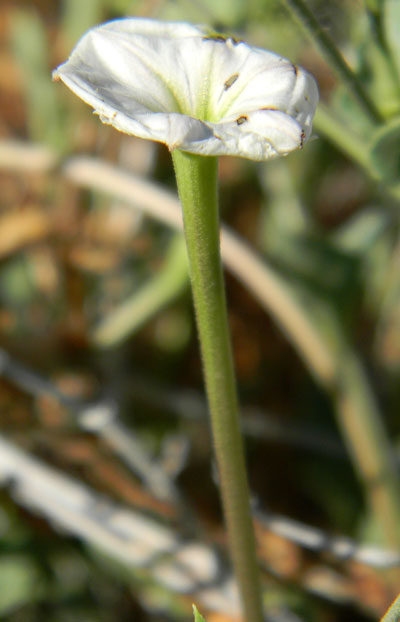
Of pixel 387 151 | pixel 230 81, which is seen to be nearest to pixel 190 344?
pixel 387 151

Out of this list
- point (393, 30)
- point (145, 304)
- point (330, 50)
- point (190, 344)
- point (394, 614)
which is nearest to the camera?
point (394, 614)

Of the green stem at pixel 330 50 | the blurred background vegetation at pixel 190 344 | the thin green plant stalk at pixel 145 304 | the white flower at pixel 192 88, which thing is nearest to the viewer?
the white flower at pixel 192 88

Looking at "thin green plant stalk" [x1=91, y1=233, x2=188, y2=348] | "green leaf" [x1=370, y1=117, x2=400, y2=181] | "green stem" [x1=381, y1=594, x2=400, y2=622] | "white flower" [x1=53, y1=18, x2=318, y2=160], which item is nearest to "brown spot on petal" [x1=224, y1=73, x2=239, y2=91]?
"white flower" [x1=53, y1=18, x2=318, y2=160]

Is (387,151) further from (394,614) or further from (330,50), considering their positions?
(394,614)

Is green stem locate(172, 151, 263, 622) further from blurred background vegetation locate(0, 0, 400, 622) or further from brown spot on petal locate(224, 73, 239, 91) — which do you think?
blurred background vegetation locate(0, 0, 400, 622)

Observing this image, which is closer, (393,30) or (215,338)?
(215,338)

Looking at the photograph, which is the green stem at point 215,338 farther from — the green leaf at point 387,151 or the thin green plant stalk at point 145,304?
the thin green plant stalk at point 145,304

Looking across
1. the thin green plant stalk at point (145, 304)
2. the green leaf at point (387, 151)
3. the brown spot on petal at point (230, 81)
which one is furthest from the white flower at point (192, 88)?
the thin green plant stalk at point (145, 304)
